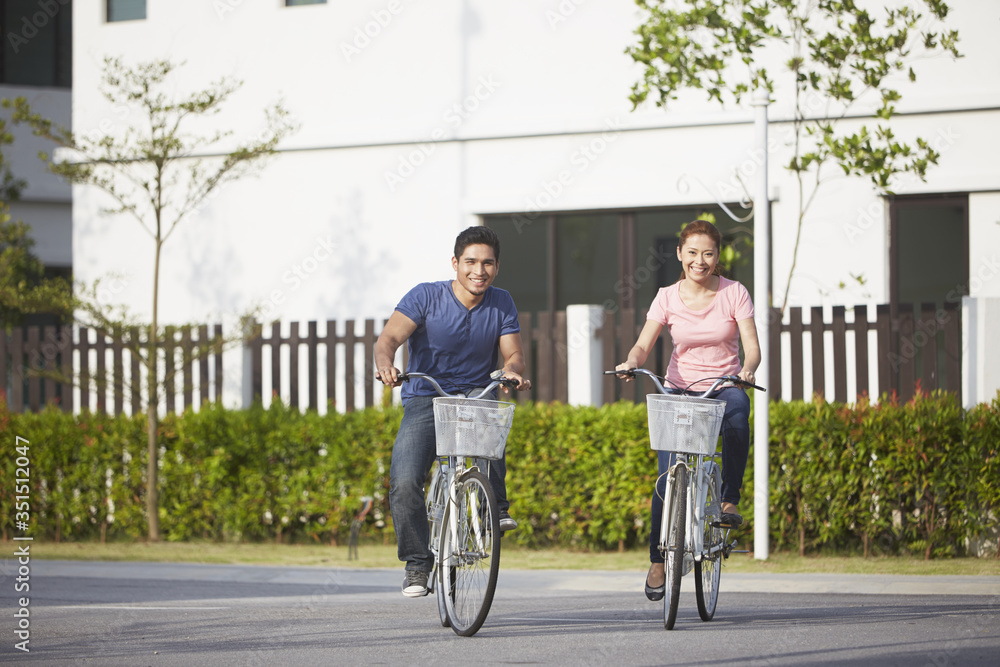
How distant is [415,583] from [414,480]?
49cm

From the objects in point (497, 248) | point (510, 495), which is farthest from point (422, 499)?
point (510, 495)

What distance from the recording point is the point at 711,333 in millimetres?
5801

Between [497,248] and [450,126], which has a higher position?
[450,126]

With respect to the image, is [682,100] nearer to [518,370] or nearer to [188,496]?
[188,496]

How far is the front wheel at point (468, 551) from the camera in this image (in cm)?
514

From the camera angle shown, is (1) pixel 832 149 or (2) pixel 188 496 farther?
(2) pixel 188 496

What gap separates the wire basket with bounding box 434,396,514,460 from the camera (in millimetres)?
5020

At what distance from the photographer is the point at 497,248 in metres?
5.66

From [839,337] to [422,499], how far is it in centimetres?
472

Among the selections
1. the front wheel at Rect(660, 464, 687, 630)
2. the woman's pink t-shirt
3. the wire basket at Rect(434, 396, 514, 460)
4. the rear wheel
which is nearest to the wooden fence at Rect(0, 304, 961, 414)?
the woman's pink t-shirt

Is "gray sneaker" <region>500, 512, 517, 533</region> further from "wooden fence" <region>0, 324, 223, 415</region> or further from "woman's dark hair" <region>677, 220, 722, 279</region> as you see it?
"wooden fence" <region>0, 324, 223, 415</region>

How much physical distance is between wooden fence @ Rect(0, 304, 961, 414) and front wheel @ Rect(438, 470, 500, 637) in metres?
4.18

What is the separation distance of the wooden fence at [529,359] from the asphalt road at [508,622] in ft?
6.78

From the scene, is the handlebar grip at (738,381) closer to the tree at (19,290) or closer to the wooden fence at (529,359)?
the wooden fence at (529,359)
